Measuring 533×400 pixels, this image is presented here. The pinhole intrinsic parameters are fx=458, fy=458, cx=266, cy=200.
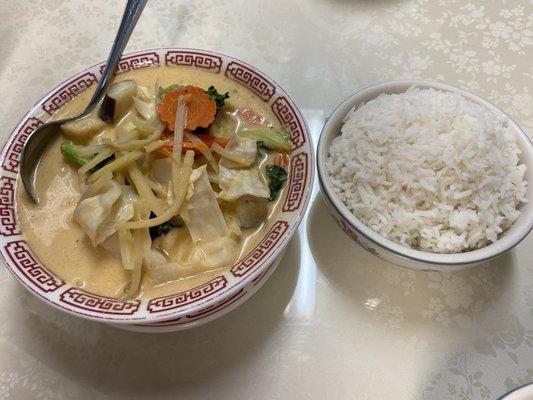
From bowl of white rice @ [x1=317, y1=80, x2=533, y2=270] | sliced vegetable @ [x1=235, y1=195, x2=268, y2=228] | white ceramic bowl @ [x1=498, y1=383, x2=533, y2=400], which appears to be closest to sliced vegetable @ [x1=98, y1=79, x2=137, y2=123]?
sliced vegetable @ [x1=235, y1=195, x2=268, y2=228]

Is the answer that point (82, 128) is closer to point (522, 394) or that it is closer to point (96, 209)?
point (96, 209)

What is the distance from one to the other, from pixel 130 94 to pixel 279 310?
3.12ft

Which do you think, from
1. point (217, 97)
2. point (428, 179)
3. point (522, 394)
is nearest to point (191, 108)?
point (217, 97)

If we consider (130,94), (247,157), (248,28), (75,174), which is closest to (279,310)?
(247,157)

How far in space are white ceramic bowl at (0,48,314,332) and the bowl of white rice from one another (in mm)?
142

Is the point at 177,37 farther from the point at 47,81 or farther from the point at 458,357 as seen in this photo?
the point at 458,357

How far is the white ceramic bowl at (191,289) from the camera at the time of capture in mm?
1188

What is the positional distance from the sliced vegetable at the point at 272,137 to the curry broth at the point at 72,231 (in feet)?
0.19

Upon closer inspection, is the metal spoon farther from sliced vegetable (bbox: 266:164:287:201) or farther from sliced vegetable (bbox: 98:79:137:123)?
sliced vegetable (bbox: 266:164:287:201)

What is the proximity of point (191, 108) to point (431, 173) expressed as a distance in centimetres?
83

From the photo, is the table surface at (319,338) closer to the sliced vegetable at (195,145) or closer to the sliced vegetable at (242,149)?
the sliced vegetable at (242,149)

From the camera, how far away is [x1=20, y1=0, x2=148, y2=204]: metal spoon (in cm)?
152

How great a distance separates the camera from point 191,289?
1.28 metres

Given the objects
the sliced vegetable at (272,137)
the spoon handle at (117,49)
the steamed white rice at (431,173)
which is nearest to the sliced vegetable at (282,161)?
the sliced vegetable at (272,137)
